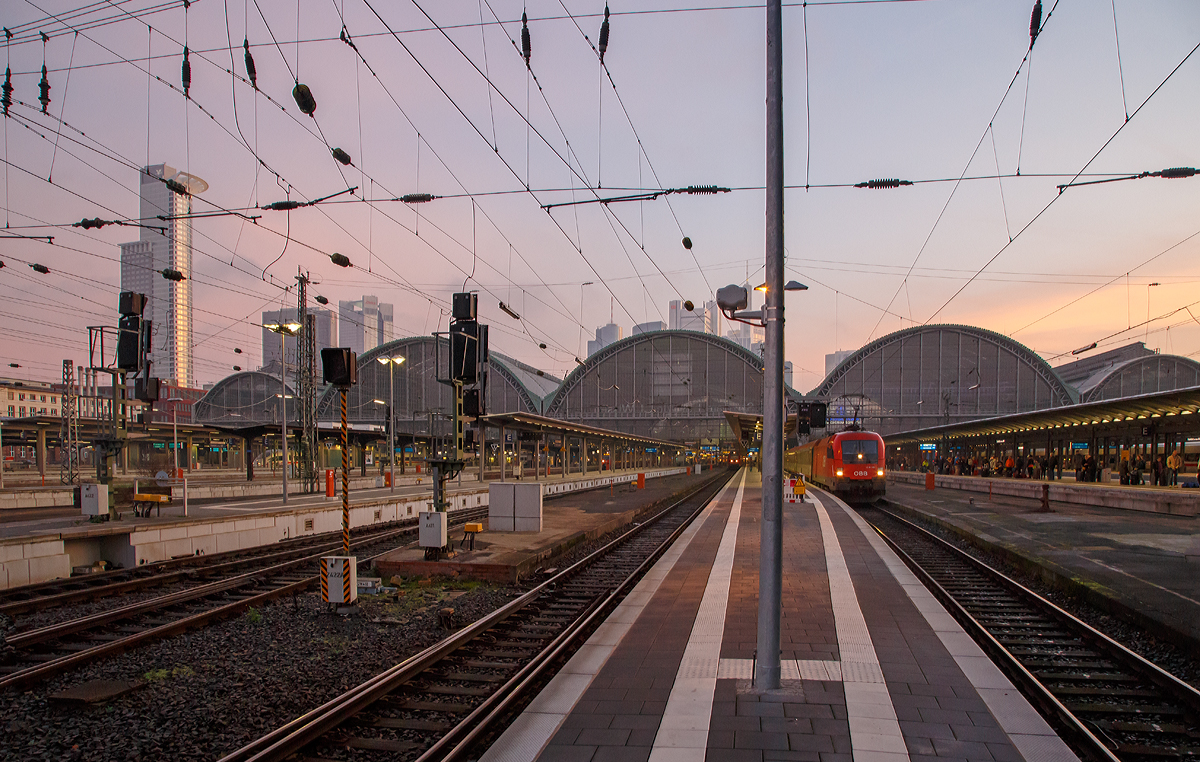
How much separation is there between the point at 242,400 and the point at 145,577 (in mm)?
86845

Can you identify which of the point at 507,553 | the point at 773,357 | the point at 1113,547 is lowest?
the point at 1113,547

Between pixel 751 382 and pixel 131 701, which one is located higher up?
pixel 751 382

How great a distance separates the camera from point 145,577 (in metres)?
12.3

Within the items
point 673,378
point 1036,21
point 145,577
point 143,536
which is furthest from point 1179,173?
point 673,378

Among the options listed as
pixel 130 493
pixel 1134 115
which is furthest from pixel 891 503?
pixel 130 493

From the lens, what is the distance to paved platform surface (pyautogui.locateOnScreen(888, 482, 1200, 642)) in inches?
359

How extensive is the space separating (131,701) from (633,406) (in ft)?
240

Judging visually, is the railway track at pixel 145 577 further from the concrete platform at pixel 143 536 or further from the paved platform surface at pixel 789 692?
the paved platform surface at pixel 789 692

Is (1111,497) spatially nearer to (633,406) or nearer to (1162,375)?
(633,406)

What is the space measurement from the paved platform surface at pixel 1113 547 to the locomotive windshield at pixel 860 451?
3.63 meters

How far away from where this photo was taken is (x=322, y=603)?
9.84 m

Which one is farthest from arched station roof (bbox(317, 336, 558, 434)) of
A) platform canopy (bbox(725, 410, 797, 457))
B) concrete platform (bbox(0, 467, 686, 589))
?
concrete platform (bbox(0, 467, 686, 589))

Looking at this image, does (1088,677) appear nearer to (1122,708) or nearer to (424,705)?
(1122,708)

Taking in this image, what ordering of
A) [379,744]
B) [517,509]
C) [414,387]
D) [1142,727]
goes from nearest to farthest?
[379,744], [1142,727], [517,509], [414,387]
